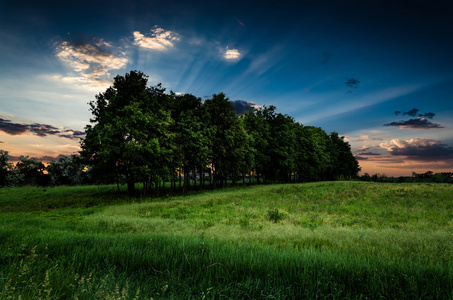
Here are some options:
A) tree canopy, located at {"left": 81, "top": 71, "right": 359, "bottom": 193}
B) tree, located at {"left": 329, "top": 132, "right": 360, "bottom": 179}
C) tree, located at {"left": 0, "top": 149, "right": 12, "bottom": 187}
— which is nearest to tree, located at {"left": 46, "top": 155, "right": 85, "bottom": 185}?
tree, located at {"left": 0, "top": 149, "right": 12, "bottom": 187}

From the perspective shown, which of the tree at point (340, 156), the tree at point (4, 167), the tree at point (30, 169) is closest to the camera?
the tree at point (4, 167)

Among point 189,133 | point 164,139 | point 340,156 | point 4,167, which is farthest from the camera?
point 340,156

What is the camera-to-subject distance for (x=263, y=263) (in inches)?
153

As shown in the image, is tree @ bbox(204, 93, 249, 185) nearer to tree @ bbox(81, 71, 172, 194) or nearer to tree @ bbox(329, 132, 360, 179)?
tree @ bbox(81, 71, 172, 194)

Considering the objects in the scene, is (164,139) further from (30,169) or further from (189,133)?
(30,169)

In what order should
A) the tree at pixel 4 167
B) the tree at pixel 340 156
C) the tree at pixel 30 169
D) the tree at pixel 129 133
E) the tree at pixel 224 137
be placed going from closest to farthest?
1. the tree at pixel 129 133
2. the tree at pixel 224 137
3. the tree at pixel 4 167
4. the tree at pixel 30 169
5. the tree at pixel 340 156

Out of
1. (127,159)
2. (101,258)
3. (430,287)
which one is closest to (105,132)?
(127,159)

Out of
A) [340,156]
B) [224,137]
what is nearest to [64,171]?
[224,137]

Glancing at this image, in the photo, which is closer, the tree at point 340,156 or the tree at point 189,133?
the tree at point 189,133

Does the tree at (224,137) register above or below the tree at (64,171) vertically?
above

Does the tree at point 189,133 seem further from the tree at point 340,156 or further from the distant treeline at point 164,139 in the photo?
the tree at point 340,156

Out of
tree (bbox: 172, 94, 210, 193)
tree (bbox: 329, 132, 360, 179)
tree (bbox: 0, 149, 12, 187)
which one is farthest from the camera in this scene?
tree (bbox: 329, 132, 360, 179)

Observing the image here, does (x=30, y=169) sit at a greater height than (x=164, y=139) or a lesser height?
lesser

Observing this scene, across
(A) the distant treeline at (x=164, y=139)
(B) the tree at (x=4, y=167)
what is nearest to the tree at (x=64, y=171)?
(B) the tree at (x=4, y=167)
